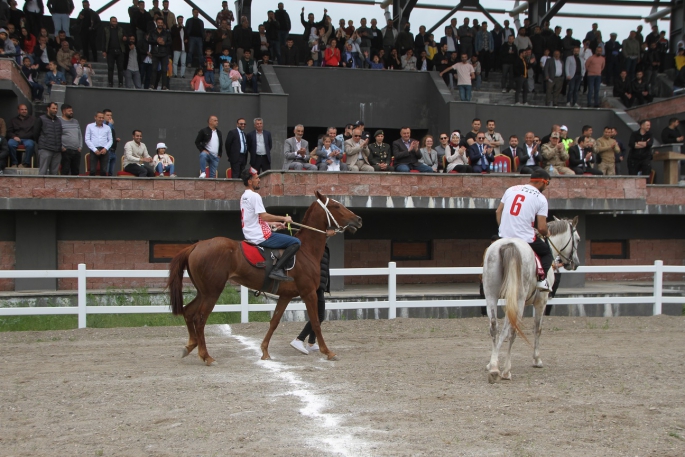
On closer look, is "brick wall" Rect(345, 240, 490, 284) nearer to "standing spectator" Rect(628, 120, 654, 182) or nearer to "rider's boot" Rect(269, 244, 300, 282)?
"standing spectator" Rect(628, 120, 654, 182)

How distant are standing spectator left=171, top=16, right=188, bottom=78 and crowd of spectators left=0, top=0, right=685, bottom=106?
0.12 feet

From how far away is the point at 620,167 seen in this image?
2453cm

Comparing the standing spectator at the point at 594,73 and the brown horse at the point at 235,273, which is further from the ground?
the standing spectator at the point at 594,73

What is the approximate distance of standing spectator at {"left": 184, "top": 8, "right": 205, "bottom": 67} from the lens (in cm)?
2347

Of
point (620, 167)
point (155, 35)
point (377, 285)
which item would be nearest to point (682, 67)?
point (620, 167)

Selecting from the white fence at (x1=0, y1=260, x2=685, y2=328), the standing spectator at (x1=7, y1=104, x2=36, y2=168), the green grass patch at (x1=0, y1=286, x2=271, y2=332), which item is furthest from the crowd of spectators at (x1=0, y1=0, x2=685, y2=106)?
the white fence at (x1=0, y1=260, x2=685, y2=328)

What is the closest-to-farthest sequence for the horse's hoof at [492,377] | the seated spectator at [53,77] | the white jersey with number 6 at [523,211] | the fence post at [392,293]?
the horse's hoof at [492,377] < the white jersey with number 6 at [523,211] < the fence post at [392,293] < the seated spectator at [53,77]

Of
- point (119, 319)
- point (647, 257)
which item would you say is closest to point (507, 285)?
point (119, 319)

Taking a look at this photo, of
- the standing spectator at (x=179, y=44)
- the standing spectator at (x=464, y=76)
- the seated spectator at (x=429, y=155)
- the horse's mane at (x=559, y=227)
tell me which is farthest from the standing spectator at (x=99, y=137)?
the standing spectator at (x=464, y=76)

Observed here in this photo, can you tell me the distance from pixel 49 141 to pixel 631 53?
20111 mm

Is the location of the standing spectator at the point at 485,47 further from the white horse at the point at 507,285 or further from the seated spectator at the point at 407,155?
the white horse at the point at 507,285

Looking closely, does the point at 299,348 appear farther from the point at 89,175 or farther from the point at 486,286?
the point at 89,175

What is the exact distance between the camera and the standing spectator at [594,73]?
25672 millimetres

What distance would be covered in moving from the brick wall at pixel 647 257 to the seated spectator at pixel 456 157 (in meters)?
5.88
